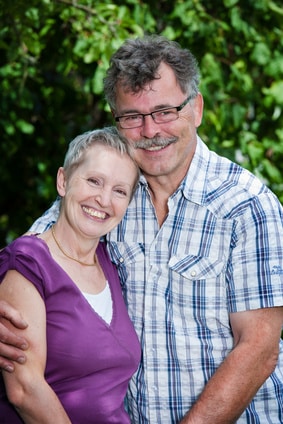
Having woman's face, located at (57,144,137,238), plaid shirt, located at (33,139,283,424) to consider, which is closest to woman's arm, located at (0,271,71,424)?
woman's face, located at (57,144,137,238)

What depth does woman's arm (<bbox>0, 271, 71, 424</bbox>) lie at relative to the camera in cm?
207

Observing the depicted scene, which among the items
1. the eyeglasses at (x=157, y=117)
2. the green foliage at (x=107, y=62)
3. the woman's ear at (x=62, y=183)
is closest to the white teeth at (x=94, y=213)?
the woman's ear at (x=62, y=183)

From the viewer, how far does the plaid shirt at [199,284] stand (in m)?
2.34

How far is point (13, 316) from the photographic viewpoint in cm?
207

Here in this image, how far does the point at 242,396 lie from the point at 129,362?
14.0 inches

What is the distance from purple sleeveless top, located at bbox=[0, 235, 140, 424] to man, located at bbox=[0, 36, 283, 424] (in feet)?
0.75

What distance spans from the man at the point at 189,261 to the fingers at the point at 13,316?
0.51 m

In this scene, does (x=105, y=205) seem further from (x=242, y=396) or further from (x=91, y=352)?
(x=242, y=396)

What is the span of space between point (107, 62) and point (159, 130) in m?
1.34

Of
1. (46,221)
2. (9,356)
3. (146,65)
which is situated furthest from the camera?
(46,221)

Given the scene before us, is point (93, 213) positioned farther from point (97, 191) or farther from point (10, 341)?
point (10, 341)

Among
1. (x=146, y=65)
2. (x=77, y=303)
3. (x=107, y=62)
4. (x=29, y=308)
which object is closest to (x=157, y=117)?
(x=146, y=65)

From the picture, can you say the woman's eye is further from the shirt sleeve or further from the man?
the shirt sleeve

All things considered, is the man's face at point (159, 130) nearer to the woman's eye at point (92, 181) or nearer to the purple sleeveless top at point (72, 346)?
the woman's eye at point (92, 181)
